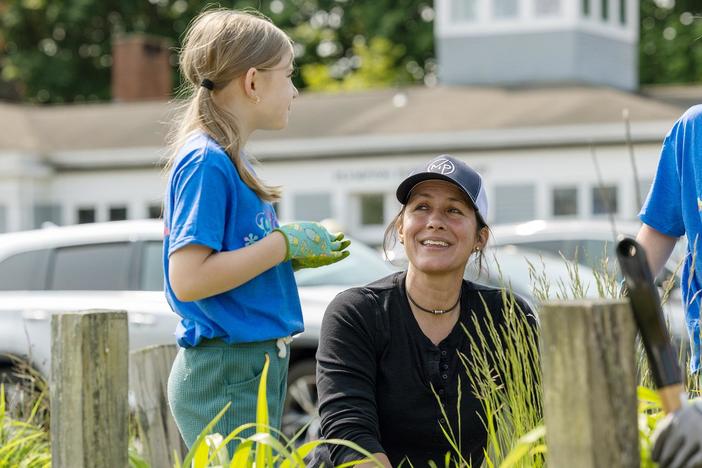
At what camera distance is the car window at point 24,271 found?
815cm

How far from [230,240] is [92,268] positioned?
17.6 ft

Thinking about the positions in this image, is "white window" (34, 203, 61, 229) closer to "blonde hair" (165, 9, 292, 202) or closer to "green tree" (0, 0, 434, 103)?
"green tree" (0, 0, 434, 103)

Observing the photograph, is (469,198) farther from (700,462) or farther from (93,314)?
(700,462)

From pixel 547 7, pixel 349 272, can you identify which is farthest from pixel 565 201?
pixel 349 272

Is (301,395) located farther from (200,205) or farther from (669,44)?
(669,44)

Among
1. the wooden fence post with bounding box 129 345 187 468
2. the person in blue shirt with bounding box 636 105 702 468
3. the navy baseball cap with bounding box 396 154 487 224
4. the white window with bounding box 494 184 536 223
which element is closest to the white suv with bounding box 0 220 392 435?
the wooden fence post with bounding box 129 345 187 468

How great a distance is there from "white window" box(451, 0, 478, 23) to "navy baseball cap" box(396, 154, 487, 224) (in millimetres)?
18126

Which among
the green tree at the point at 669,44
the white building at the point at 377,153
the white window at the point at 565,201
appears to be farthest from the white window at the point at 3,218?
the green tree at the point at 669,44

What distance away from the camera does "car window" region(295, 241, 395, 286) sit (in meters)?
7.67

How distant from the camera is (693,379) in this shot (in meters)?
2.92

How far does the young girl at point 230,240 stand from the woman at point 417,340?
6.6 inches

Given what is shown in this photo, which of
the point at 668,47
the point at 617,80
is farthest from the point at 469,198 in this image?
the point at 668,47

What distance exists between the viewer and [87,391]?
246 centimetres

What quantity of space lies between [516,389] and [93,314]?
957mm
